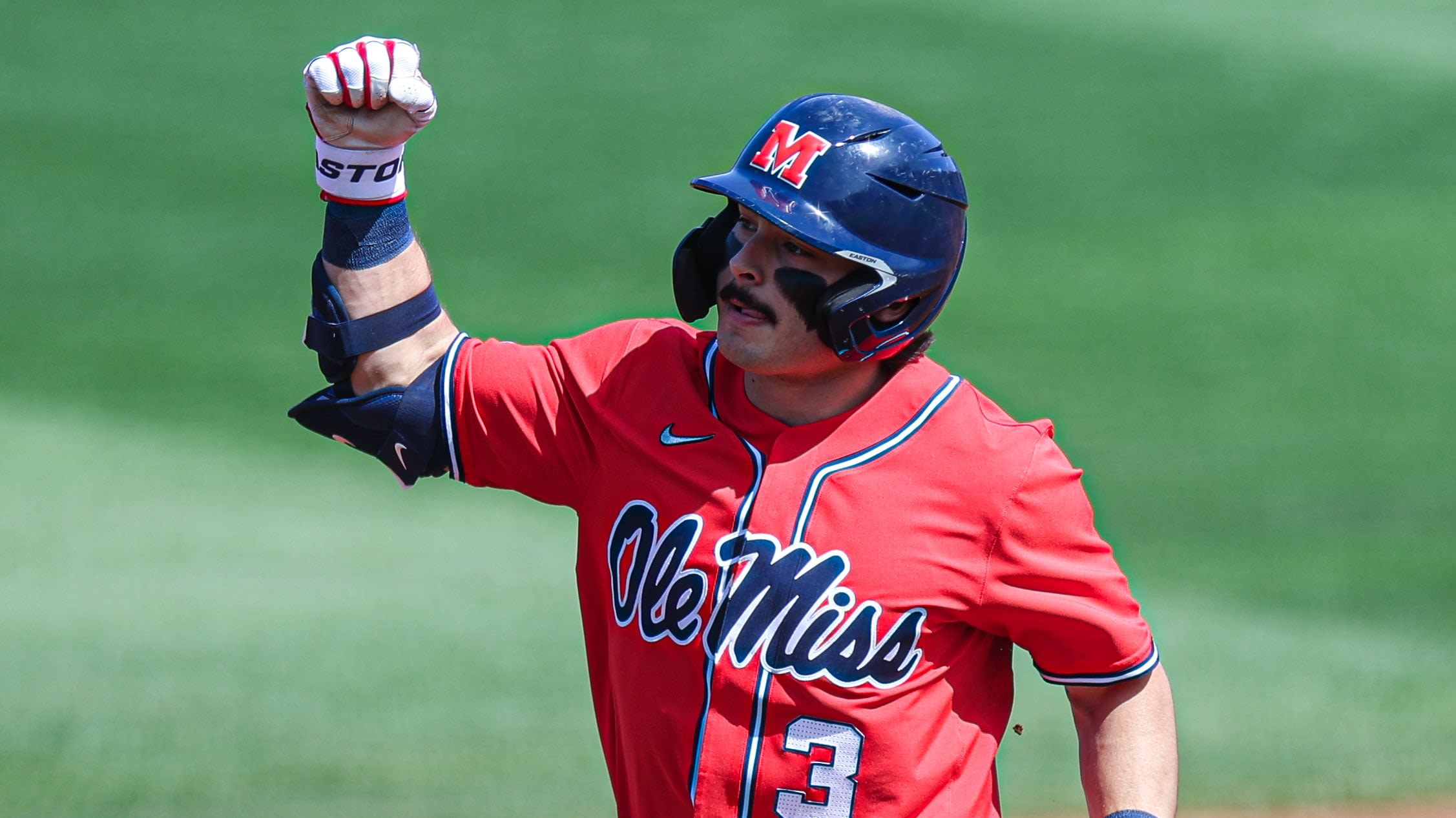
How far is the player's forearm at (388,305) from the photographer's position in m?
2.46

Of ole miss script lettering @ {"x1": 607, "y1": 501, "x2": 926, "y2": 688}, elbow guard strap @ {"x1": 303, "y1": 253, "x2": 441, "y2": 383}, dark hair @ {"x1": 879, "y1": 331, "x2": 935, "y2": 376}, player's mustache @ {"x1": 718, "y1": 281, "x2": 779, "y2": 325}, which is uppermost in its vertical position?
player's mustache @ {"x1": 718, "y1": 281, "x2": 779, "y2": 325}

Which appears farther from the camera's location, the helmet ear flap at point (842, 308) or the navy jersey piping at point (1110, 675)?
the navy jersey piping at point (1110, 675)

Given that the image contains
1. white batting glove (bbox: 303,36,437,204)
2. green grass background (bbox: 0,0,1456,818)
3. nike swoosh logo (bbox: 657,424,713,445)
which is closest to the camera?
white batting glove (bbox: 303,36,437,204)

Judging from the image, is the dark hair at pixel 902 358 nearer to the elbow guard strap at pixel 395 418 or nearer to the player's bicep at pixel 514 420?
the player's bicep at pixel 514 420

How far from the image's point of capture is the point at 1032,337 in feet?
23.6

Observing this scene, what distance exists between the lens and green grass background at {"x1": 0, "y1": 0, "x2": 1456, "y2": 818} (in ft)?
17.6

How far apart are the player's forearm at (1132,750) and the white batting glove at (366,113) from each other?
1.37 m

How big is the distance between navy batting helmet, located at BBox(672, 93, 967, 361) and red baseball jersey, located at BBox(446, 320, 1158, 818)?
172 mm

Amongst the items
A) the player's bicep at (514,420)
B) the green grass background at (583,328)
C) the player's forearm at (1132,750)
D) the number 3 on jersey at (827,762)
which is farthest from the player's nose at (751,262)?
the green grass background at (583,328)

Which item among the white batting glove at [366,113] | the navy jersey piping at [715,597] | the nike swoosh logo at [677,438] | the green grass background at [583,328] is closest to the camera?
the white batting glove at [366,113]

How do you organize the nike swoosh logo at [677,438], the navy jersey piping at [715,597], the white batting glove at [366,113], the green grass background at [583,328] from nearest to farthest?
the white batting glove at [366,113] < the navy jersey piping at [715,597] < the nike swoosh logo at [677,438] < the green grass background at [583,328]

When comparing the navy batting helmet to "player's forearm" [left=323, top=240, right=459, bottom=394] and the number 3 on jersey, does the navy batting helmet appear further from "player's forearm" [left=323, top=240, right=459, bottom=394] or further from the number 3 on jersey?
the number 3 on jersey

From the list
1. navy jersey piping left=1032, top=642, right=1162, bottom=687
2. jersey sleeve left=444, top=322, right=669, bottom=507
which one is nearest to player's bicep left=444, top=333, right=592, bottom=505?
jersey sleeve left=444, top=322, right=669, bottom=507

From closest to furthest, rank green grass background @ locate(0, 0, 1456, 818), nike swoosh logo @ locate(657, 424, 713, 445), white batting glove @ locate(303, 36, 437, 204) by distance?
white batting glove @ locate(303, 36, 437, 204), nike swoosh logo @ locate(657, 424, 713, 445), green grass background @ locate(0, 0, 1456, 818)
